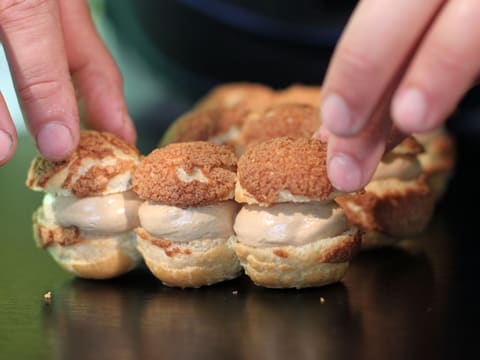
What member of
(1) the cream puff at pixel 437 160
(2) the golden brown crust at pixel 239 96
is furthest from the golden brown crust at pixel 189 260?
(2) the golden brown crust at pixel 239 96

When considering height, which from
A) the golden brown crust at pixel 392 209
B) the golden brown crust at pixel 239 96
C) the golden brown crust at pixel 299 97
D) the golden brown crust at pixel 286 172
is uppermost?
the golden brown crust at pixel 286 172

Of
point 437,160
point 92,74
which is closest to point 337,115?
point 92,74

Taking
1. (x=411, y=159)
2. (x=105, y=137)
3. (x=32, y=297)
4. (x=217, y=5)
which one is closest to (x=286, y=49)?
(x=217, y=5)

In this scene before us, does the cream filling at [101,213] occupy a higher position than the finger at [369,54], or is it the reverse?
→ the finger at [369,54]

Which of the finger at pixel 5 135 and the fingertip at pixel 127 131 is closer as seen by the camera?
the finger at pixel 5 135

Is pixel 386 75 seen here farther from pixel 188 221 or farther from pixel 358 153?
pixel 188 221

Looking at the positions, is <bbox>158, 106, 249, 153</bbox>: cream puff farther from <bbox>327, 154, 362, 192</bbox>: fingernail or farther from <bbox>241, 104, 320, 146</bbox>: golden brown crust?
<bbox>327, 154, 362, 192</bbox>: fingernail

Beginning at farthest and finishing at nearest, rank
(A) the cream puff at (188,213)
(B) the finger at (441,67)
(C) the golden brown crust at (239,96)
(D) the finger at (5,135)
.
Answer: (C) the golden brown crust at (239,96)
(A) the cream puff at (188,213)
(D) the finger at (5,135)
(B) the finger at (441,67)

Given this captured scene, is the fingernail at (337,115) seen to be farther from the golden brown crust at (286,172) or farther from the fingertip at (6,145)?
the fingertip at (6,145)
